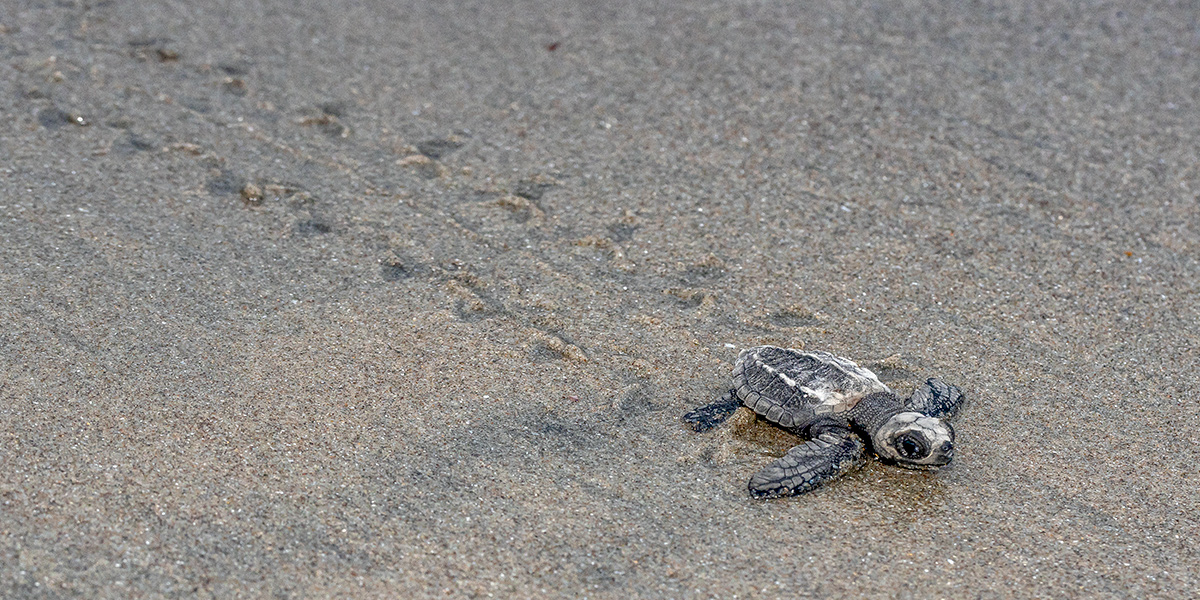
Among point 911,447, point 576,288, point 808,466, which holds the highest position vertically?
point 911,447

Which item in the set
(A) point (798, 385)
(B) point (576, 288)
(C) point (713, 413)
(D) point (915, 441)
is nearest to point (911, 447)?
(D) point (915, 441)

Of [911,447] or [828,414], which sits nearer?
[911,447]

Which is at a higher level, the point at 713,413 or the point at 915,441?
the point at 915,441

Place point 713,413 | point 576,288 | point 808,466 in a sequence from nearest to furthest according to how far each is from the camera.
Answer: point 808,466 → point 713,413 → point 576,288

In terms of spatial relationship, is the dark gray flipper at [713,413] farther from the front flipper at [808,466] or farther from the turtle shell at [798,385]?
the front flipper at [808,466]

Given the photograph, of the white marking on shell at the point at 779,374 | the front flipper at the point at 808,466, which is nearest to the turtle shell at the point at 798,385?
the white marking on shell at the point at 779,374

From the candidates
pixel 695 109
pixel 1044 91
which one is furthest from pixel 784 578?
pixel 1044 91

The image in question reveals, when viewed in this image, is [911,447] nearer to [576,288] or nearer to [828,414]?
[828,414]

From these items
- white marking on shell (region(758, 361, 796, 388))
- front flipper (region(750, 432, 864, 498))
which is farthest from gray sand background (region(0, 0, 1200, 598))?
white marking on shell (region(758, 361, 796, 388))

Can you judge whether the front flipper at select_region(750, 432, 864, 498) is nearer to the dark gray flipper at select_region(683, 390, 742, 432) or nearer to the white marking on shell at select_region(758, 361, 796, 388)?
the white marking on shell at select_region(758, 361, 796, 388)
